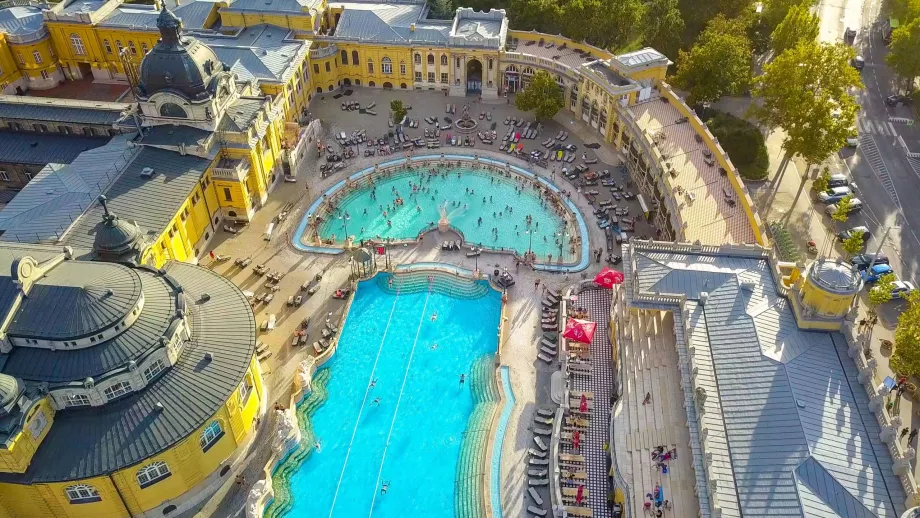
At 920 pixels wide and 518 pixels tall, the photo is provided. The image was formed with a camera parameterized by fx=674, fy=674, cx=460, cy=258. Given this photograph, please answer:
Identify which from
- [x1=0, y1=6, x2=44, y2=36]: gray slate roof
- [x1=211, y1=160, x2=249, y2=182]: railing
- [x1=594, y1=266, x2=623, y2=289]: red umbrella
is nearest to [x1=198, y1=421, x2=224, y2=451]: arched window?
[x1=211, y1=160, x2=249, y2=182]: railing

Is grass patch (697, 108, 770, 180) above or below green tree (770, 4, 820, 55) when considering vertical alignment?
below

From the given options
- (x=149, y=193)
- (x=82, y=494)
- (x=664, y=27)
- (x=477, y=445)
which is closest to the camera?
(x=82, y=494)

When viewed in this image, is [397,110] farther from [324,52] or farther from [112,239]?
[112,239]

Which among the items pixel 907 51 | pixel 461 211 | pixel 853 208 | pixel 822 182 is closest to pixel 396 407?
pixel 461 211

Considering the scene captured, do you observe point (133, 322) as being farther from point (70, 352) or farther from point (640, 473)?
point (640, 473)

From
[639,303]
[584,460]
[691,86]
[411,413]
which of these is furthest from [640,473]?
[691,86]

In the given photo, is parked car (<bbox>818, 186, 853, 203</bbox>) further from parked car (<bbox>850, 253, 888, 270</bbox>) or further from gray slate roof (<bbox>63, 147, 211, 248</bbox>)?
gray slate roof (<bbox>63, 147, 211, 248</bbox>)
